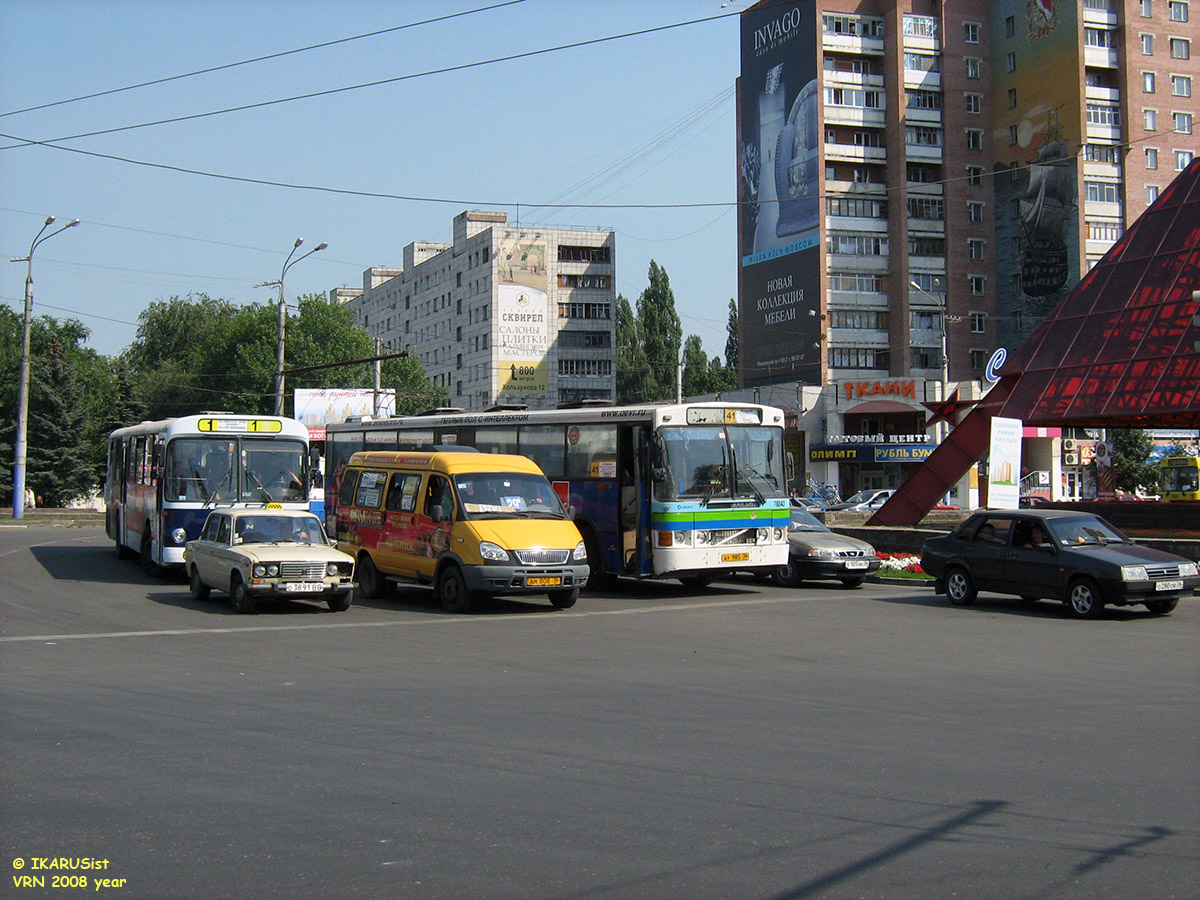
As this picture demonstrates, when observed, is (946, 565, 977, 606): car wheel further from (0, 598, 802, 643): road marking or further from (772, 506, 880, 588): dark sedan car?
(772, 506, 880, 588): dark sedan car

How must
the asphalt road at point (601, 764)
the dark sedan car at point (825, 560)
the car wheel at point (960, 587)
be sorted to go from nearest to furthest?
the asphalt road at point (601, 764)
the car wheel at point (960, 587)
the dark sedan car at point (825, 560)

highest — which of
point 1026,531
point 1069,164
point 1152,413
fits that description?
point 1069,164

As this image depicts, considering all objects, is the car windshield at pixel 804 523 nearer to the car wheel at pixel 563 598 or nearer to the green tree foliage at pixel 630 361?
the car wheel at pixel 563 598

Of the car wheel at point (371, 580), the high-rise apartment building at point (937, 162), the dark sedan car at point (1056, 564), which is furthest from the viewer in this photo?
the high-rise apartment building at point (937, 162)

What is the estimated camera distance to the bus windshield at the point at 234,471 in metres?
21.4

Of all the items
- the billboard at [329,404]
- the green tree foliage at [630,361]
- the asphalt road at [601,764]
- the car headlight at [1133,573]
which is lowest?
the asphalt road at [601,764]

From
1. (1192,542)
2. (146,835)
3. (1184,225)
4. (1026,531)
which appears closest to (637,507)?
(1026,531)

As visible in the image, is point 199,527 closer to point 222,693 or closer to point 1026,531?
point 222,693

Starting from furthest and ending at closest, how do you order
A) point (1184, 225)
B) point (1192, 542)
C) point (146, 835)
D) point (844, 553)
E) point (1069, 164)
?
point (1069, 164) < point (1184, 225) < point (1192, 542) < point (844, 553) < point (146, 835)

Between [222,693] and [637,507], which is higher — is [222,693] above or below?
below

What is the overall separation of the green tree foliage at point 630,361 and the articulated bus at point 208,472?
253ft

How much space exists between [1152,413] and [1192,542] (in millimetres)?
4865

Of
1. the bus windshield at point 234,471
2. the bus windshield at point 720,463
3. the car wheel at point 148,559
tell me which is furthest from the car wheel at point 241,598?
the bus windshield at point 720,463

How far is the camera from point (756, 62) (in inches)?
3137
